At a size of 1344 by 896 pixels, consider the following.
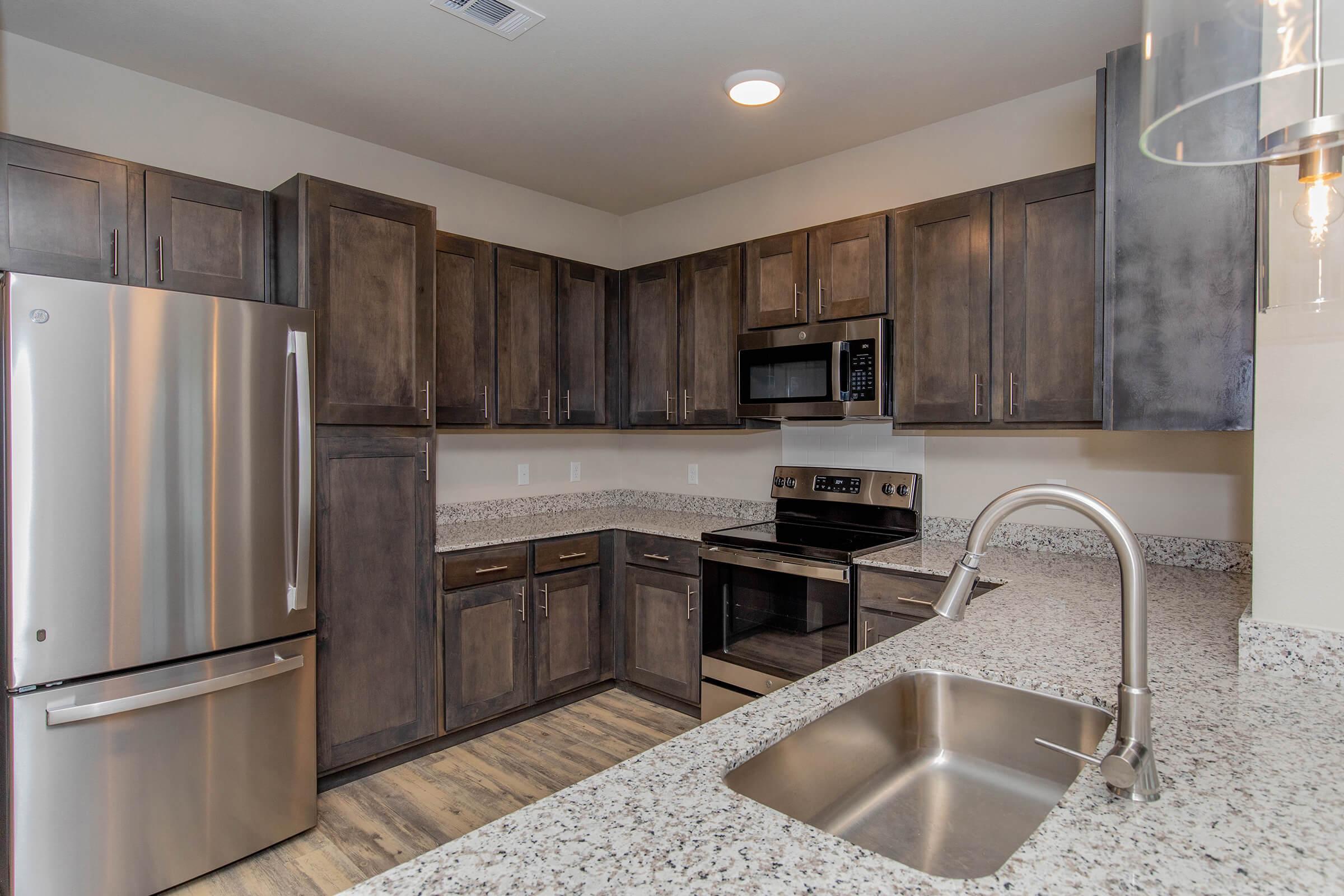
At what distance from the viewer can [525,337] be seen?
3.46 metres

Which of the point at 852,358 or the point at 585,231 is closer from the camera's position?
the point at 852,358

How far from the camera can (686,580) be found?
3271 millimetres

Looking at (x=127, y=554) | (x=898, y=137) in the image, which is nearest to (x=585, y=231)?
(x=898, y=137)

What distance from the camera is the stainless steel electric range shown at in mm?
2709

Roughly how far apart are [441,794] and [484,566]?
0.89 meters

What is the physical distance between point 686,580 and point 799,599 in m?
0.65

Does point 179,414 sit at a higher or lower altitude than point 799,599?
higher

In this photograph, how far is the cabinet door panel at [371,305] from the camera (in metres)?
2.57

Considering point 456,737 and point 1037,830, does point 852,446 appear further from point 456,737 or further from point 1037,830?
point 1037,830

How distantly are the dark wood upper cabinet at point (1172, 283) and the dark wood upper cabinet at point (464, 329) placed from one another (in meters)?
2.46

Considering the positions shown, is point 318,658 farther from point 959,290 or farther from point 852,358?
point 959,290

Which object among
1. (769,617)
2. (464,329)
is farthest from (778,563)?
(464,329)

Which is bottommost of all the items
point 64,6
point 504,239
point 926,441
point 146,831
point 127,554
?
point 146,831

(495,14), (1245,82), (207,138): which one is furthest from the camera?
(207,138)
